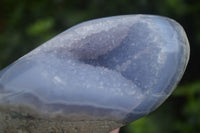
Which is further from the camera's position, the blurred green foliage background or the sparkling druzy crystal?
the blurred green foliage background

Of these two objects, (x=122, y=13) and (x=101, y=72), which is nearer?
(x=101, y=72)

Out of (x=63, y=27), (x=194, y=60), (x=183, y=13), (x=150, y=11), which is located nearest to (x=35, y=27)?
(x=63, y=27)

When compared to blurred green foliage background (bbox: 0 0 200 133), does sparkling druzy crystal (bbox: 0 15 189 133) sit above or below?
above

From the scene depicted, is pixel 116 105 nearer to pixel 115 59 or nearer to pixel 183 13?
pixel 115 59

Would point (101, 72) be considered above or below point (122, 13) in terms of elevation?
above
